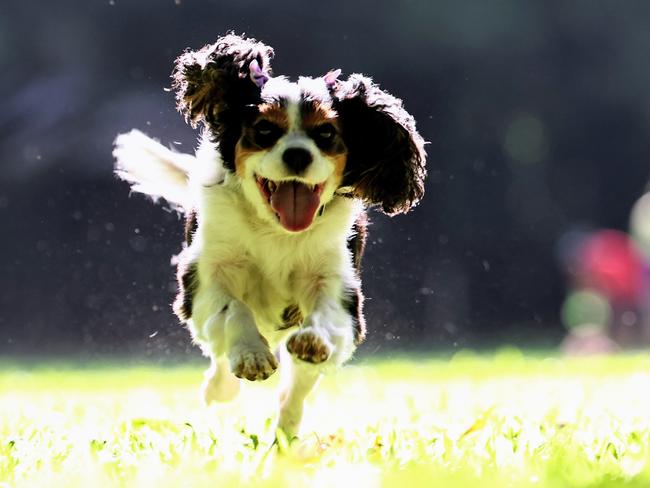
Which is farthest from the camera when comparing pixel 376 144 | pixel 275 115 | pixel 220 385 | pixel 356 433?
pixel 220 385

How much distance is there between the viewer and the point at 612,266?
10391 mm

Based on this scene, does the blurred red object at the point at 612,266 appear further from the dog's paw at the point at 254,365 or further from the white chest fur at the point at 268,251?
the dog's paw at the point at 254,365

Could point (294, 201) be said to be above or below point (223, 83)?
below

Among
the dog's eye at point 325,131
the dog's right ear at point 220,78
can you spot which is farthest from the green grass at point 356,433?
the dog's right ear at point 220,78

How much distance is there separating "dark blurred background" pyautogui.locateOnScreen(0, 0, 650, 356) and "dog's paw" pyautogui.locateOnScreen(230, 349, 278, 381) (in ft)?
16.9

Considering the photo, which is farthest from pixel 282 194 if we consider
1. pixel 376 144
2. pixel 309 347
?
pixel 309 347

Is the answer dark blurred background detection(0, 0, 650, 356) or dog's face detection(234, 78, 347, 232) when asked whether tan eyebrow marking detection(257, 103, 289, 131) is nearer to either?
dog's face detection(234, 78, 347, 232)

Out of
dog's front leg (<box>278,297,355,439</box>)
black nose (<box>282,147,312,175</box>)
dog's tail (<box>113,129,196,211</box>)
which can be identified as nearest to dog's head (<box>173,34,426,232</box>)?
black nose (<box>282,147,312,175</box>)

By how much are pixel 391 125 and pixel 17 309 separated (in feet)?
21.9

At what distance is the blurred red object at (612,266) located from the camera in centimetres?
1019

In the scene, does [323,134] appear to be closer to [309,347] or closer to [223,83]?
[223,83]

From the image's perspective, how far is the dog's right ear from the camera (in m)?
3.65

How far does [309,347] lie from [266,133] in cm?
67

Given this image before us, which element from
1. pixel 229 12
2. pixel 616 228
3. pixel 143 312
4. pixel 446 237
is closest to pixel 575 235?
pixel 616 228
